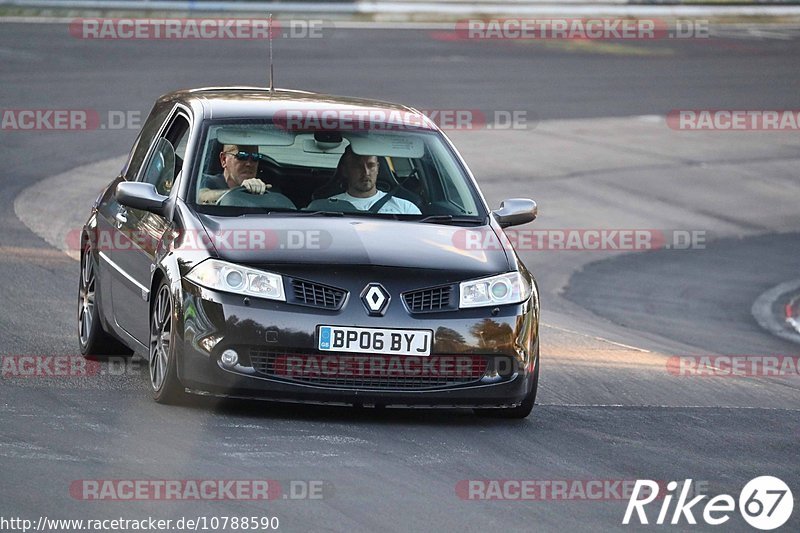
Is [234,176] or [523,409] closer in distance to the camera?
[523,409]

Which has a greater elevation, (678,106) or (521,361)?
(521,361)

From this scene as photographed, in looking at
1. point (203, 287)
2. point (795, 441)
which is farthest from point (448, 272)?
point (795, 441)

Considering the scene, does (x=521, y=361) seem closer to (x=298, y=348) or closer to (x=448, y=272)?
(x=448, y=272)

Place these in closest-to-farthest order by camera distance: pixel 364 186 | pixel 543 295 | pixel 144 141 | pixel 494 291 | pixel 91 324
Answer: pixel 494 291
pixel 364 186
pixel 91 324
pixel 144 141
pixel 543 295

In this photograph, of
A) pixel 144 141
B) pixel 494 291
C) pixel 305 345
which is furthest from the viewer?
pixel 144 141

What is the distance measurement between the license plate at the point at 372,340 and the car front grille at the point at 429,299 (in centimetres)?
12

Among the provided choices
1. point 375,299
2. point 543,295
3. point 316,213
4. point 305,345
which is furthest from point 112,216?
point 543,295

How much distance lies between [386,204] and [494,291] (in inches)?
41.4

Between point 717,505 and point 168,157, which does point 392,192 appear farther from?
point 717,505

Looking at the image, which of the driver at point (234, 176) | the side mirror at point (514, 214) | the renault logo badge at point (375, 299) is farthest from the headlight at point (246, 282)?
the side mirror at point (514, 214)

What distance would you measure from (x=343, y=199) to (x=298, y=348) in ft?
4.35

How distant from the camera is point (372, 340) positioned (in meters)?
8.20

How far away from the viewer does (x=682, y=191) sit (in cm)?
2261

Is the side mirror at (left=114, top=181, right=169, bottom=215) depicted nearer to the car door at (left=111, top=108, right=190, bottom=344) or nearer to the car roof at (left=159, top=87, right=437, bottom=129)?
the car door at (left=111, top=108, right=190, bottom=344)
